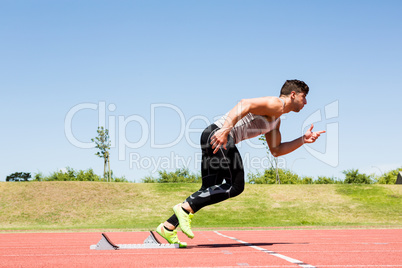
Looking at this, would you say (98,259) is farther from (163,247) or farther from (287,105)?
(287,105)

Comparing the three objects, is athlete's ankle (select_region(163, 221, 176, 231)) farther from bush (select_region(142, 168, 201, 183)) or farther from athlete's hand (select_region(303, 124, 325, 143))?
bush (select_region(142, 168, 201, 183))

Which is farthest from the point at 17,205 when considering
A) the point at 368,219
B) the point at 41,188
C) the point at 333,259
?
the point at 333,259

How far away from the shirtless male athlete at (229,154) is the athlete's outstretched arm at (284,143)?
338 mm

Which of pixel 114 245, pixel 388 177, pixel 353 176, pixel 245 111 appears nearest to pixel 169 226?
pixel 114 245

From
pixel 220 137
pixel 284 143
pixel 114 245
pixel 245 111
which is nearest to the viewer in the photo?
pixel 220 137

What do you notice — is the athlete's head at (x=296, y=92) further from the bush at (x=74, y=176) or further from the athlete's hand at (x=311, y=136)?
the bush at (x=74, y=176)

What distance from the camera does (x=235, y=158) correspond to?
6.01m

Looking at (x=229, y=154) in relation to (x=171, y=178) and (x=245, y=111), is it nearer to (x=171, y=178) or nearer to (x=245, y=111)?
(x=245, y=111)

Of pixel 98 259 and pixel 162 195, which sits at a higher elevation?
pixel 98 259

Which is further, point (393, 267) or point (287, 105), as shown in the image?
point (287, 105)

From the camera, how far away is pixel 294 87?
621 centimetres

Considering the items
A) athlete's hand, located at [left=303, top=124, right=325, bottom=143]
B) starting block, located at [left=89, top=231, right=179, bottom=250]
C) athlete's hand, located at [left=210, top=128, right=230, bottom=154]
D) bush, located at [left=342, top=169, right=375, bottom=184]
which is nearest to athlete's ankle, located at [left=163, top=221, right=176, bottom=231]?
starting block, located at [left=89, top=231, right=179, bottom=250]

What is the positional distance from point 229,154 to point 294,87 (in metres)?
1.33

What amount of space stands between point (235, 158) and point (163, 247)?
161 centimetres
